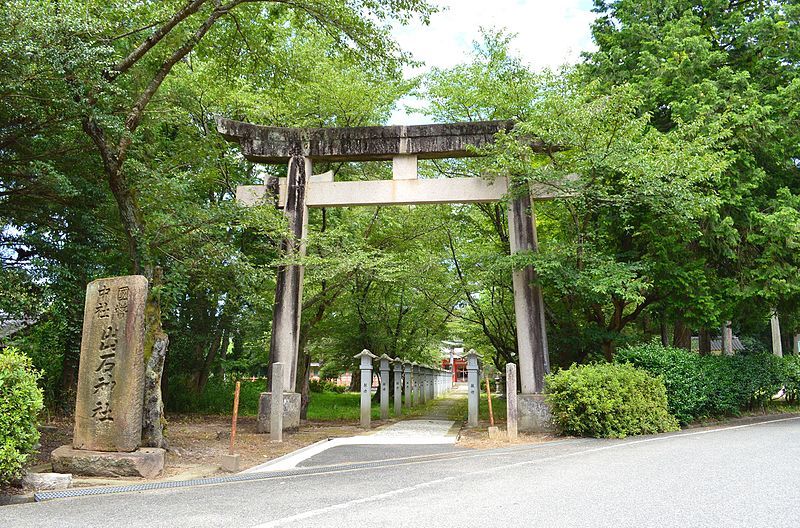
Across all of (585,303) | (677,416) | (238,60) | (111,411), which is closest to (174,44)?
(238,60)

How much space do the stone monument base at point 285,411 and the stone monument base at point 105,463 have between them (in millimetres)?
4769

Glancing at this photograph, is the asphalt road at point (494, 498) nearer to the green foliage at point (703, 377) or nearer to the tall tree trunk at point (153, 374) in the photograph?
the tall tree trunk at point (153, 374)

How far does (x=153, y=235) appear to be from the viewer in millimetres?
9188

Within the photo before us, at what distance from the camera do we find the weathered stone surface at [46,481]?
5.52m

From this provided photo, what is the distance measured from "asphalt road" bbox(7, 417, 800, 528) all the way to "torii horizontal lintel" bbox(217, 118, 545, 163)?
682cm

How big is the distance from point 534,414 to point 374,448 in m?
3.47

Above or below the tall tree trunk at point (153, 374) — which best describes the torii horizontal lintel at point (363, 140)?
above

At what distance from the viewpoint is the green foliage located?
11055mm

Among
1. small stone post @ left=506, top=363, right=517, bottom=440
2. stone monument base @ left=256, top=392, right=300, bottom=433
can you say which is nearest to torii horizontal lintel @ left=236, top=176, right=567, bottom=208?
small stone post @ left=506, top=363, right=517, bottom=440

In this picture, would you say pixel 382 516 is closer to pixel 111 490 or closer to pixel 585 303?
pixel 111 490

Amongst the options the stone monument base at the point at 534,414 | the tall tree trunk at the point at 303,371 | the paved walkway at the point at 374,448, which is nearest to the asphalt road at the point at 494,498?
the paved walkway at the point at 374,448

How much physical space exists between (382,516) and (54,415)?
35.3 ft

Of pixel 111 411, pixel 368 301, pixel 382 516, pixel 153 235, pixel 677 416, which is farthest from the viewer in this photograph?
pixel 368 301

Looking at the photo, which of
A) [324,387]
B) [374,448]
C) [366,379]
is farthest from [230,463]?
[324,387]
